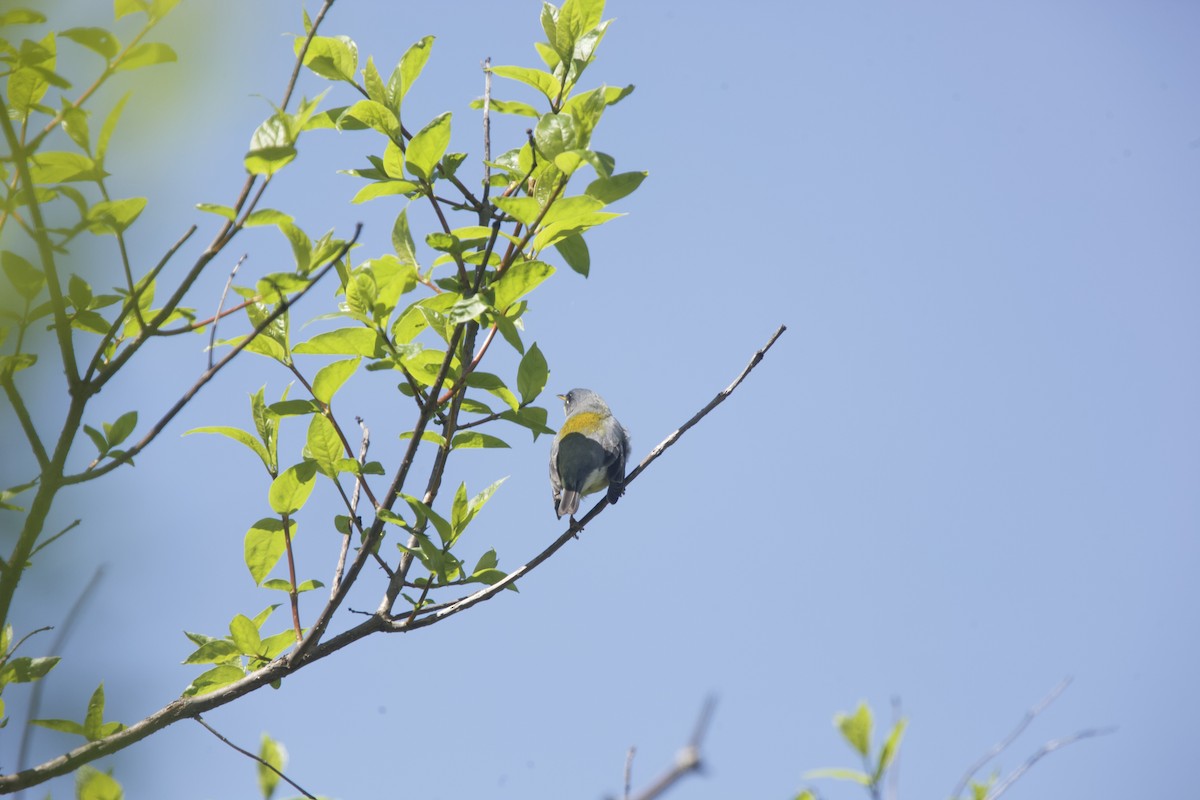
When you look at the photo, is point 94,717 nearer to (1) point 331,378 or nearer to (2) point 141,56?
(1) point 331,378

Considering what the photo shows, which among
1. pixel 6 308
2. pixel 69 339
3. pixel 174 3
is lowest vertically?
pixel 69 339

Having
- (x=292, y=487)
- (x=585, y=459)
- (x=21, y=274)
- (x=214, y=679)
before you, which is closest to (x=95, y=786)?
(x=214, y=679)

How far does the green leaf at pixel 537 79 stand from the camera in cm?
255

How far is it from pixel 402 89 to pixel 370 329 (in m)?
0.66

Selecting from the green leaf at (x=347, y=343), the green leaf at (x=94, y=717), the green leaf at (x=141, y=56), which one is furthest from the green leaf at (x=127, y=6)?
the green leaf at (x=94, y=717)

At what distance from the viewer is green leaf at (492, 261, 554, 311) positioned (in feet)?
7.62

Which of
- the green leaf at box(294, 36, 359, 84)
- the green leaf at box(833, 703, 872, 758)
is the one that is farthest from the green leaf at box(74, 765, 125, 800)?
the green leaf at box(833, 703, 872, 758)

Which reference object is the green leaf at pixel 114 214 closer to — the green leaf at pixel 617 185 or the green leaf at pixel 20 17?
the green leaf at pixel 20 17

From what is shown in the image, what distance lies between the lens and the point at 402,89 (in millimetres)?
2621

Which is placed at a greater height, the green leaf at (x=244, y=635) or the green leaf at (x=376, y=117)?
the green leaf at (x=376, y=117)

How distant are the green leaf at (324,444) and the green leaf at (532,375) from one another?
1.56 ft

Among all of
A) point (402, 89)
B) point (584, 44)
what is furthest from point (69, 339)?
point (584, 44)

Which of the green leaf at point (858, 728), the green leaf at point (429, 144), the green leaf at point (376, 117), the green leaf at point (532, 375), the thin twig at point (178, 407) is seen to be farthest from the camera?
the green leaf at point (858, 728)

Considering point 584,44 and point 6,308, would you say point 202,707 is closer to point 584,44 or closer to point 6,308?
point 6,308
